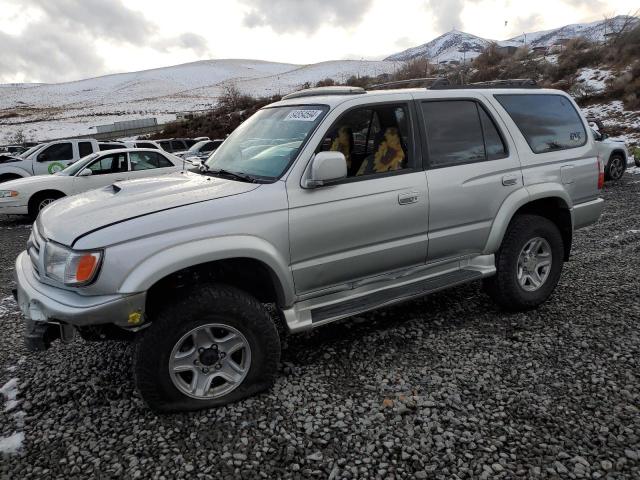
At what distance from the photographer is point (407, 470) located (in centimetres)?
253

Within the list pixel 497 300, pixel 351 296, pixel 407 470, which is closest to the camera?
pixel 407 470

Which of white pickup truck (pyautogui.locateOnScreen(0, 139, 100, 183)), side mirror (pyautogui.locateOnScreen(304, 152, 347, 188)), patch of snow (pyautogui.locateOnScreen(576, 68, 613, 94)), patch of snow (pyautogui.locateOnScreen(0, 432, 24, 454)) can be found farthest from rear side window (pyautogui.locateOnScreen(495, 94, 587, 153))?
patch of snow (pyautogui.locateOnScreen(576, 68, 613, 94))

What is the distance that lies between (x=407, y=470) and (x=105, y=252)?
6.48ft

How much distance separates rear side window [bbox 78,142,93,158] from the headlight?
11657mm

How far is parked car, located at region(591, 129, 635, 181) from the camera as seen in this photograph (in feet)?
37.7

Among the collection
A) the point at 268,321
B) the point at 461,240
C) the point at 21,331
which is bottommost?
the point at 21,331

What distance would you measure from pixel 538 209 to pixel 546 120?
31.9 inches

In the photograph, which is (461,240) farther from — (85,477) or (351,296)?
(85,477)

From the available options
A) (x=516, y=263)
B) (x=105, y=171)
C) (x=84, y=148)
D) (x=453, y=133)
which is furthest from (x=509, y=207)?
(x=84, y=148)

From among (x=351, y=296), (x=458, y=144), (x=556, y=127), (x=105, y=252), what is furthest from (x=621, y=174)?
(x=105, y=252)

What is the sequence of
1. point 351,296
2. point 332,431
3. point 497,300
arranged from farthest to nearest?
point 497,300 < point 351,296 < point 332,431

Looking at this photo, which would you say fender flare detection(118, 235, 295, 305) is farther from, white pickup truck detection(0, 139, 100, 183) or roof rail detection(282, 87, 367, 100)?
white pickup truck detection(0, 139, 100, 183)

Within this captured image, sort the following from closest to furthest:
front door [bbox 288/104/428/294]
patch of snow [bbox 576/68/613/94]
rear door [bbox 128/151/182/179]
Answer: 1. front door [bbox 288/104/428/294]
2. rear door [bbox 128/151/182/179]
3. patch of snow [bbox 576/68/613/94]

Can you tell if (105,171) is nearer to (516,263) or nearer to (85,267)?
(85,267)
